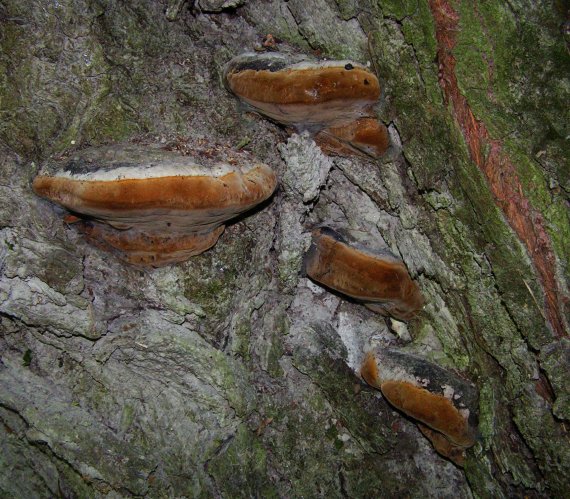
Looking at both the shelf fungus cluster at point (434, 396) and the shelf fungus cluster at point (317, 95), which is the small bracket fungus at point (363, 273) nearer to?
the shelf fungus cluster at point (434, 396)

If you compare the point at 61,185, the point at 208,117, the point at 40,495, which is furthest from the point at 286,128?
the point at 40,495

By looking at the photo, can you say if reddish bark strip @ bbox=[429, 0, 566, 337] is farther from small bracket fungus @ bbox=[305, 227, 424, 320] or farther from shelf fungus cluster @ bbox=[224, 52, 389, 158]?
small bracket fungus @ bbox=[305, 227, 424, 320]

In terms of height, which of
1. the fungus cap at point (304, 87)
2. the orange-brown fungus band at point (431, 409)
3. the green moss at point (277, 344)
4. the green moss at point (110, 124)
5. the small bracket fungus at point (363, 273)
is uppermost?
the fungus cap at point (304, 87)

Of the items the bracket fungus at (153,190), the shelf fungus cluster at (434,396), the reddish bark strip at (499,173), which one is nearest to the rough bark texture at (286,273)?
the reddish bark strip at (499,173)

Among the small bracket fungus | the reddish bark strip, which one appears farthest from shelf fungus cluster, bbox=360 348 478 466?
the reddish bark strip

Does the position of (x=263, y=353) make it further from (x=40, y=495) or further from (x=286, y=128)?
(x=40, y=495)

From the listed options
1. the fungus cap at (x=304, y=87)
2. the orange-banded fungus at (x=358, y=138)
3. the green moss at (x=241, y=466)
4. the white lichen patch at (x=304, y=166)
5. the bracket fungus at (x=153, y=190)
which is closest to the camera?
the bracket fungus at (x=153, y=190)

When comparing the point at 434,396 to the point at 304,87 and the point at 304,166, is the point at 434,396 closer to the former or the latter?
the point at 304,166

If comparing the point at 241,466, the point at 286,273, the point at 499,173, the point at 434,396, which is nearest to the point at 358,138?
the point at 499,173
